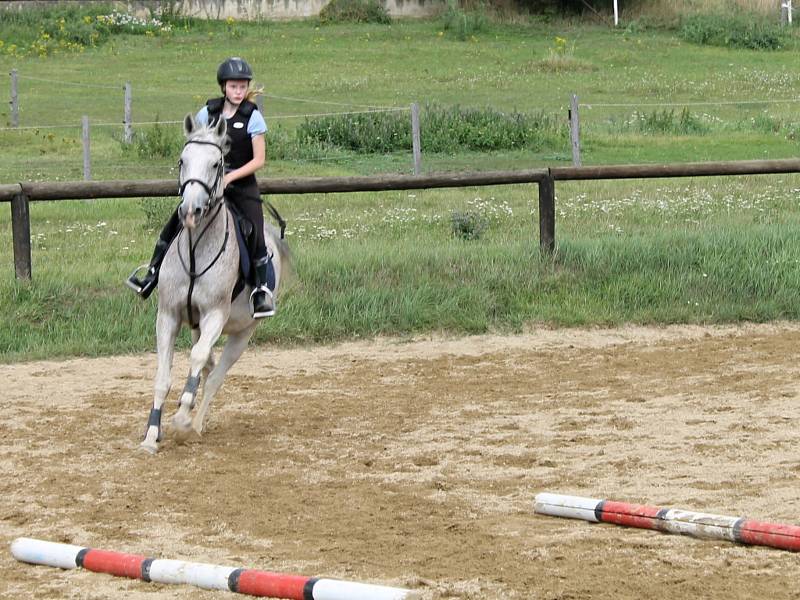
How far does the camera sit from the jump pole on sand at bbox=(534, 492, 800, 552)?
5.73m

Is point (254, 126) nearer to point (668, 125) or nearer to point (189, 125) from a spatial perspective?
point (189, 125)

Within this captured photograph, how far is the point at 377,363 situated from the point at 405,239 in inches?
156

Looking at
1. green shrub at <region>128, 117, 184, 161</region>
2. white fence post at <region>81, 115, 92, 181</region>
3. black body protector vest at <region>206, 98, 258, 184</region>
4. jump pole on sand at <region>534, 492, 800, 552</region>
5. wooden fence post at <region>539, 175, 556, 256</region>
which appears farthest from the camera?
green shrub at <region>128, 117, 184, 161</region>

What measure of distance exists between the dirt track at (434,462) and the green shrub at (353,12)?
109ft

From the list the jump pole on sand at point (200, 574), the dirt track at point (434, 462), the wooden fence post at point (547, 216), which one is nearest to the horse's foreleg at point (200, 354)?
the dirt track at point (434, 462)

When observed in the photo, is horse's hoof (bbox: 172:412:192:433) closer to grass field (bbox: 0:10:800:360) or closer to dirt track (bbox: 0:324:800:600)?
dirt track (bbox: 0:324:800:600)

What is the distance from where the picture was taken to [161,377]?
8367 mm

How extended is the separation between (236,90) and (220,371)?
1844 millimetres

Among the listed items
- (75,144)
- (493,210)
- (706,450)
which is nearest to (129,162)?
(75,144)

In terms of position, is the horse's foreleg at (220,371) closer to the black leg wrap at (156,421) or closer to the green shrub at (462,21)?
the black leg wrap at (156,421)

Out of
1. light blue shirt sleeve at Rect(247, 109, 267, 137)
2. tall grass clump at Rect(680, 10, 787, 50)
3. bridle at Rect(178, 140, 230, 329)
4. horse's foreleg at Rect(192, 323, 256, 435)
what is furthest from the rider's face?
tall grass clump at Rect(680, 10, 787, 50)

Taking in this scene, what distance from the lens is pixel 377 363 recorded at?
1104 cm

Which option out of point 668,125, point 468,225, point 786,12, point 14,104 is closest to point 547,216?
point 468,225

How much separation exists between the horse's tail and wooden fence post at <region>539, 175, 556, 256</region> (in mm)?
3919
